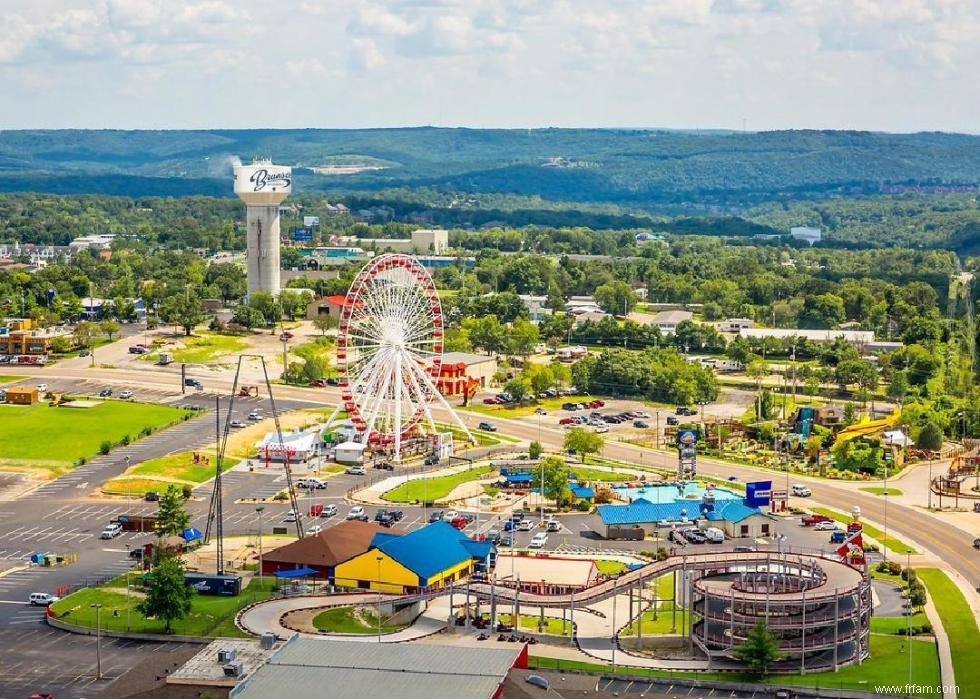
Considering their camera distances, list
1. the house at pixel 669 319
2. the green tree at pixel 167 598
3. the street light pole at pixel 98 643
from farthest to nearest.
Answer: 1. the house at pixel 669 319
2. the green tree at pixel 167 598
3. the street light pole at pixel 98 643

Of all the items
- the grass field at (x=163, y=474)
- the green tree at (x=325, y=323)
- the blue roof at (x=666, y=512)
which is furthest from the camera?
the green tree at (x=325, y=323)

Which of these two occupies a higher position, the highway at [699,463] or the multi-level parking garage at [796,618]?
the multi-level parking garage at [796,618]

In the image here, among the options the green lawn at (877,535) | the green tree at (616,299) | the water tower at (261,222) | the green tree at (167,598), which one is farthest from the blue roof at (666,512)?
the water tower at (261,222)

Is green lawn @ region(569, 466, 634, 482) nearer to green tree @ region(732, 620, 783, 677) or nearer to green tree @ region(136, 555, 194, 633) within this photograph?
green tree @ region(136, 555, 194, 633)

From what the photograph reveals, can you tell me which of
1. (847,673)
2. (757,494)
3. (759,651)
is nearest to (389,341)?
(757,494)

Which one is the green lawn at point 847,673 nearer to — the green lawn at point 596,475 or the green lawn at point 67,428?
the green lawn at point 596,475

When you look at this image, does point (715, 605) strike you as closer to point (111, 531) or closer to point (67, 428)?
point (111, 531)
